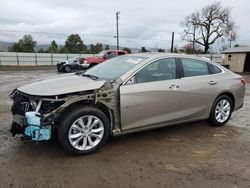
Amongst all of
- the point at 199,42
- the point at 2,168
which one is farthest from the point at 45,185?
the point at 199,42

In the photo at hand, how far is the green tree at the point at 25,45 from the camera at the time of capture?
180 feet

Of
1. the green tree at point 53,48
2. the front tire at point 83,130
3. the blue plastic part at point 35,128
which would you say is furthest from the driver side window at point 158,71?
the green tree at point 53,48

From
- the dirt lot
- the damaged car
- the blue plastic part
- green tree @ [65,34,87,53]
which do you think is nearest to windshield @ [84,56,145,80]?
the damaged car

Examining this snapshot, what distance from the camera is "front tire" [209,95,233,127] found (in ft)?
17.1

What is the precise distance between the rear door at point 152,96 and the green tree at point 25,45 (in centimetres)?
5617

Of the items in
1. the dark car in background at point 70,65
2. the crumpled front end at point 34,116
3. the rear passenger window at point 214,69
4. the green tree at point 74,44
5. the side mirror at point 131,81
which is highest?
the green tree at point 74,44

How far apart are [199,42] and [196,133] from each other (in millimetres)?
55248

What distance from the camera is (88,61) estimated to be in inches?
710

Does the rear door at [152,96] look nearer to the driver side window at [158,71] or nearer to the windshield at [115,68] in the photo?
the driver side window at [158,71]

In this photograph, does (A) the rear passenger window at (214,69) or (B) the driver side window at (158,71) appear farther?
(A) the rear passenger window at (214,69)

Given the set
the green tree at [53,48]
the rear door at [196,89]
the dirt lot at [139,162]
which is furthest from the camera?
the green tree at [53,48]

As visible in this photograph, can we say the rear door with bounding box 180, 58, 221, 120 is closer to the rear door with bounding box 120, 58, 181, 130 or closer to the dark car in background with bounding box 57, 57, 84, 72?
the rear door with bounding box 120, 58, 181, 130

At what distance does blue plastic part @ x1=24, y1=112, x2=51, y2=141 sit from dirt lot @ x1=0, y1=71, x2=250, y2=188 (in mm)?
378

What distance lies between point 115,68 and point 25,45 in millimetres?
58009
